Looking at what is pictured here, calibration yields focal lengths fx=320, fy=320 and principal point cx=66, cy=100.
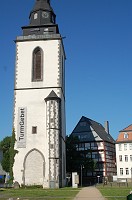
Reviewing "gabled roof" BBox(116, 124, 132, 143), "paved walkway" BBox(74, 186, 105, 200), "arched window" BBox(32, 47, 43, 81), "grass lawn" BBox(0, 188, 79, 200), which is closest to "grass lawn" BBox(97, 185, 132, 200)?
"paved walkway" BBox(74, 186, 105, 200)

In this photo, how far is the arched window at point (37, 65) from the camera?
129 feet

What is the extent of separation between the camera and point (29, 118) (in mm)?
37438

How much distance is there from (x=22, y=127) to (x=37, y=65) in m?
8.23

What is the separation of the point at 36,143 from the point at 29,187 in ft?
16.0

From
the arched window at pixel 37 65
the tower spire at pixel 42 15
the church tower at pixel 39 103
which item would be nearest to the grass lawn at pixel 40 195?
the church tower at pixel 39 103

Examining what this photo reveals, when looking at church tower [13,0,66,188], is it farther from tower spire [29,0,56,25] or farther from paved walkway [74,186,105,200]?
paved walkway [74,186,105,200]

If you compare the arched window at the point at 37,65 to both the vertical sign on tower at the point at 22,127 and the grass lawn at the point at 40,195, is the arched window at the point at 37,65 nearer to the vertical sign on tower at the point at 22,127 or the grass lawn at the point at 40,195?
the vertical sign on tower at the point at 22,127

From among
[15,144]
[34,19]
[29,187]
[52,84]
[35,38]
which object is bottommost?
[29,187]

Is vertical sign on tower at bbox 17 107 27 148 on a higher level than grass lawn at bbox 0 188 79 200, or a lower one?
higher

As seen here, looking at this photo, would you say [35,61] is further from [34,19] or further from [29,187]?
[29,187]

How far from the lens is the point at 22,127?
37094 millimetres

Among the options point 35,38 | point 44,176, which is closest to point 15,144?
point 44,176

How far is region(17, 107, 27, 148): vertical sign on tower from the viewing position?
120 feet

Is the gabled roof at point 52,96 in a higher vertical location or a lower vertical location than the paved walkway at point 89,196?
higher
